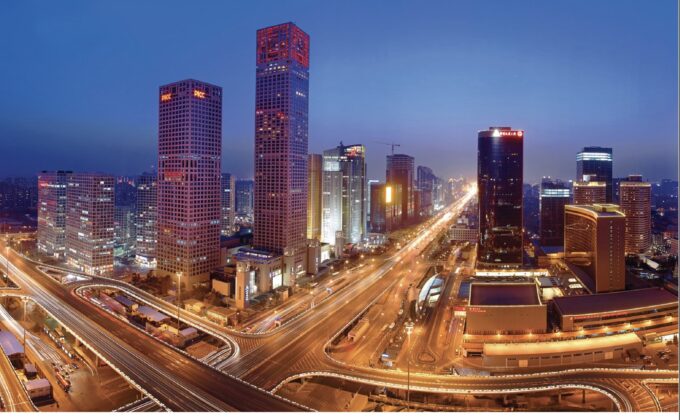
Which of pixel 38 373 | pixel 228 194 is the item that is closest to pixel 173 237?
pixel 38 373

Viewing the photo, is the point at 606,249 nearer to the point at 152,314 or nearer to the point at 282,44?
the point at 282,44

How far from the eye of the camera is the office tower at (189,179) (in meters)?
12.0

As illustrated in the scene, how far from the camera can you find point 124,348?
6520 millimetres

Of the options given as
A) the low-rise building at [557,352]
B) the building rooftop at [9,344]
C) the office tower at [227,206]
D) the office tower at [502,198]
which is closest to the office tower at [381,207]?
the office tower at [227,206]

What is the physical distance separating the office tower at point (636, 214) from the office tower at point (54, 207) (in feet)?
68.6

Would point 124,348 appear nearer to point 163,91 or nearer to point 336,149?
point 163,91

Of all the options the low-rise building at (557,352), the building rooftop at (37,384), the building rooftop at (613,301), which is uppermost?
the building rooftop at (613,301)

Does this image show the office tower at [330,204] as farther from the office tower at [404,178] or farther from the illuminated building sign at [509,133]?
the office tower at [404,178]

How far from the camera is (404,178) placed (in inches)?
1223

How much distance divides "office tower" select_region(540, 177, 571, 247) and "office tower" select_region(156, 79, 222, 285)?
1593cm

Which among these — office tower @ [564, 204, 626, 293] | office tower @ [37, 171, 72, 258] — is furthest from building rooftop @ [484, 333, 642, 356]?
office tower @ [37, 171, 72, 258]

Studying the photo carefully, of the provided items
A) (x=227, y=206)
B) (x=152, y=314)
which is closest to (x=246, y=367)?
(x=152, y=314)
